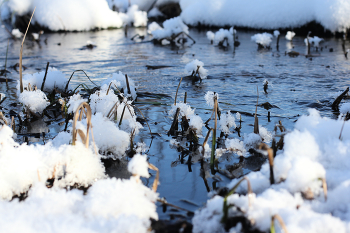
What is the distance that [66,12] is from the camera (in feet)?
31.7

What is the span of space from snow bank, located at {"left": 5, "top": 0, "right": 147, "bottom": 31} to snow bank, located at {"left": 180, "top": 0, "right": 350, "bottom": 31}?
274cm

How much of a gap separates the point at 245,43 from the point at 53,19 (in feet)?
18.5

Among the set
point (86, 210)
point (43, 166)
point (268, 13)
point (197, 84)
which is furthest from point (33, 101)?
point (268, 13)

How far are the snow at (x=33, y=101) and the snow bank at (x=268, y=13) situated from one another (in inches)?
264

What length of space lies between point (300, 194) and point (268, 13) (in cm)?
809

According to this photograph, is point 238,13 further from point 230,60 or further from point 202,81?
point 202,81

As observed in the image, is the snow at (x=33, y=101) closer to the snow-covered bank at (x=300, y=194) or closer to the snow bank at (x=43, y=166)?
the snow bank at (x=43, y=166)

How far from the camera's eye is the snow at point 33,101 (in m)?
2.56

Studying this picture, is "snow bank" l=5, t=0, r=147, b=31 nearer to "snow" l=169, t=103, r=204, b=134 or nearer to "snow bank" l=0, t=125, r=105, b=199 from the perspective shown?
"snow" l=169, t=103, r=204, b=134

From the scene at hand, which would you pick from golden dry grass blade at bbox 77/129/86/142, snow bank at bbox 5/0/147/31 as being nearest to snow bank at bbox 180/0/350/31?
snow bank at bbox 5/0/147/31

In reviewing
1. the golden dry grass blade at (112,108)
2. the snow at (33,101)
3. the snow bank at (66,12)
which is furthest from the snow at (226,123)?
the snow bank at (66,12)

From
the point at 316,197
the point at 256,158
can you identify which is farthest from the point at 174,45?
the point at 316,197

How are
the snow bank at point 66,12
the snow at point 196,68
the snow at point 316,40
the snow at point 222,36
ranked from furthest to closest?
the snow bank at point 66,12 → the snow at point 222,36 → the snow at point 316,40 → the snow at point 196,68

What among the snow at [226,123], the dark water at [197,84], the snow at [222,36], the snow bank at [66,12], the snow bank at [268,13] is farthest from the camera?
the snow bank at [66,12]
